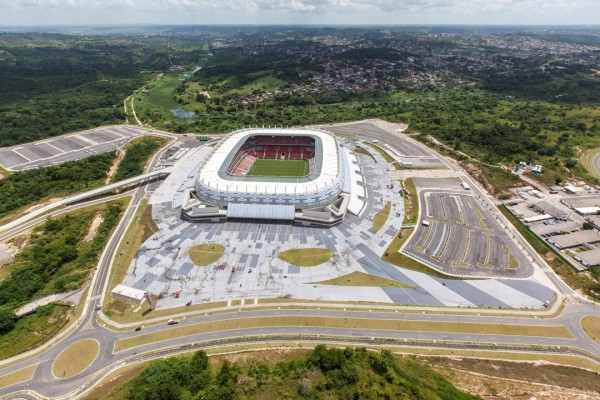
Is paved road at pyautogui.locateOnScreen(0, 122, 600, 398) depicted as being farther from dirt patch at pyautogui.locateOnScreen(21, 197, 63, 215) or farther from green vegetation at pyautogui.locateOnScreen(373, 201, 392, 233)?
dirt patch at pyautogui.locateOnScreen(21, 197, 63, 215)

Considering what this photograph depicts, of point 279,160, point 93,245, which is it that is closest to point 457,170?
point 279,160

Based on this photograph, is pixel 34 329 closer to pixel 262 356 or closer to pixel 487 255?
pixel 262 356

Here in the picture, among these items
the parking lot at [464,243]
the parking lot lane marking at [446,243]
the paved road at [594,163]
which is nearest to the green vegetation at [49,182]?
the parking lot at [464,243]

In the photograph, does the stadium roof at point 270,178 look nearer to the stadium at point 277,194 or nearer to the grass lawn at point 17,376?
the stadium at point 277,194

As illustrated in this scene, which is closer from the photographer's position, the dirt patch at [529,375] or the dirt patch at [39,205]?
the dirt patch at [529,375]

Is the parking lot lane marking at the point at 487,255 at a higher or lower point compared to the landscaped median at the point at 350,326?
higher

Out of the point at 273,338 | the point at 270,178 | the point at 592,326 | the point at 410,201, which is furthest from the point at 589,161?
the point at 273,338
